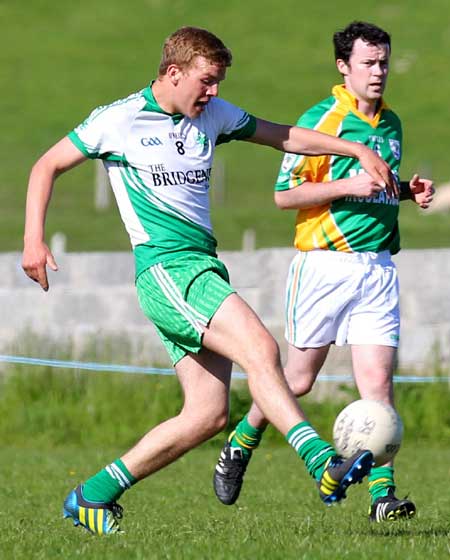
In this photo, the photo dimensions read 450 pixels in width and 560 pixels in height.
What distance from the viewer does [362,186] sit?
8289 mm

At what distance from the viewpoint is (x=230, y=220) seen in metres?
41.7

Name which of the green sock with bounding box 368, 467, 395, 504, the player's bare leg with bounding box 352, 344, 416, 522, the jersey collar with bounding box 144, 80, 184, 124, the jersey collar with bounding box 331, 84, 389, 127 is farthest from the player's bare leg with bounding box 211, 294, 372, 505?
the jersey collar with bounding box 331, 84, 389, 127

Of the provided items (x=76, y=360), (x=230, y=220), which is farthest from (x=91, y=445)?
(x=230, y=220)

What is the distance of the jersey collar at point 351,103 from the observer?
877cm

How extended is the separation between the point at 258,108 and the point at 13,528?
162 ft

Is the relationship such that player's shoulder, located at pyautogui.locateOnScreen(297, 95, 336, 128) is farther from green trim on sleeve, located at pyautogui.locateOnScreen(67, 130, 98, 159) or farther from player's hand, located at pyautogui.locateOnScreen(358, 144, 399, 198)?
green trim on sleeve, located at pyautogui.locateOnScreen(67, 130, 98, 159)

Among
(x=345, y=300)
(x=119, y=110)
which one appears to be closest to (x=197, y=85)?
(x=119, y=110)

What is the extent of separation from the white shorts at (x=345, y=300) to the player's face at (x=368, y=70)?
2.87 feet

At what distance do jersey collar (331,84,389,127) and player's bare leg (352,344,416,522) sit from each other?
4.12 feet

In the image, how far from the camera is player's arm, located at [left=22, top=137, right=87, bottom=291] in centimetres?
670

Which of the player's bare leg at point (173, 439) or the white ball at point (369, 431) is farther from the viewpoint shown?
the player's bare leg at point (173, 439)

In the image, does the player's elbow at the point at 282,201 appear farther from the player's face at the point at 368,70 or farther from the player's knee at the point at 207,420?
the player's knee at the point at 207,420

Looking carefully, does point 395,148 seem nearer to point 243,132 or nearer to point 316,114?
point 316,114

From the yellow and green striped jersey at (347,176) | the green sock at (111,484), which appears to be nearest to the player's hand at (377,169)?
the yellow and green striped jersey at (347,176)
